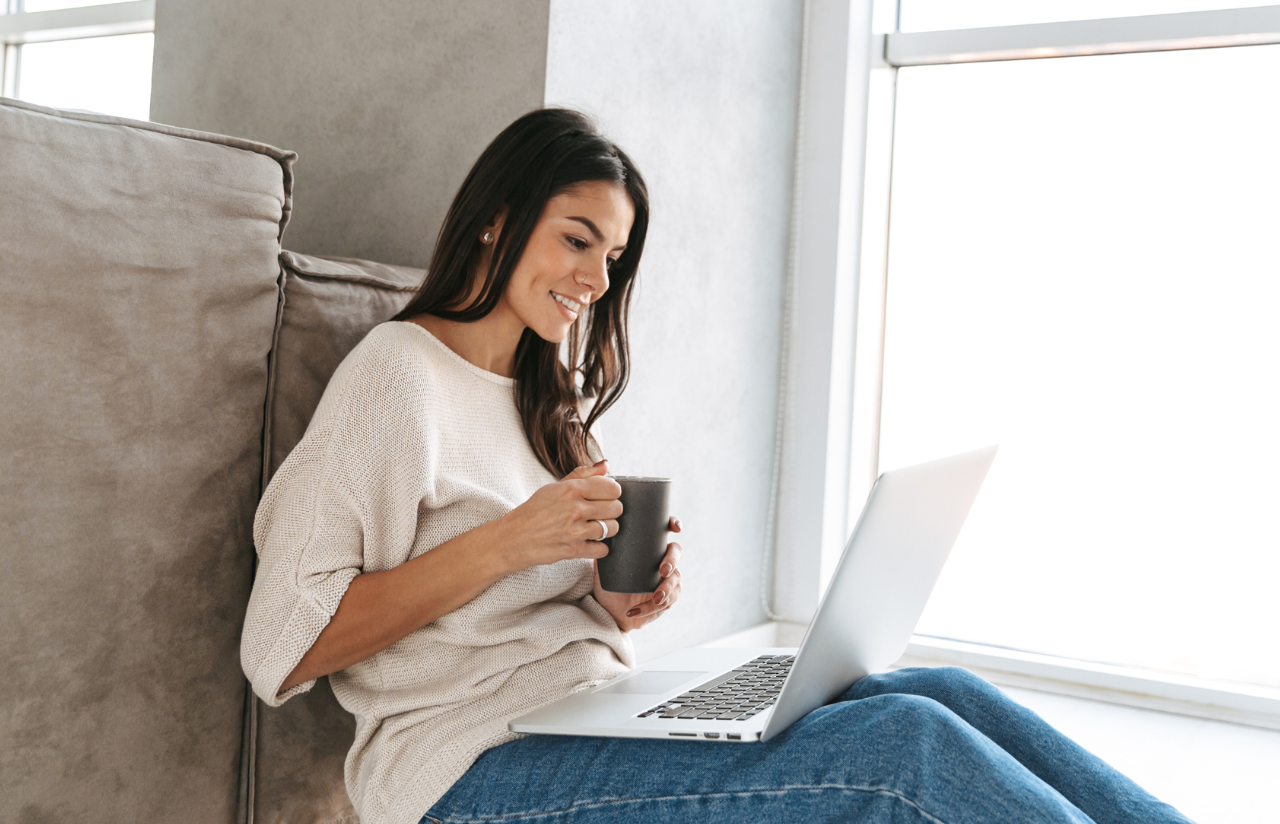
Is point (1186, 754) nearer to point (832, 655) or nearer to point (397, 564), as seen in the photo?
point (832, 655)

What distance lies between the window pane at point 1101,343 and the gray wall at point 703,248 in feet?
1.28

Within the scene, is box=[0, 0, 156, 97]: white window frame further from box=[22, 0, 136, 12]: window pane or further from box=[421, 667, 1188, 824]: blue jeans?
box=[421, 667, 1188, 824]: blue jeans

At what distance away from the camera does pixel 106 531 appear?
97 centimetres

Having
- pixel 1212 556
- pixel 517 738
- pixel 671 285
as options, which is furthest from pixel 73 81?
pixel 1212 556

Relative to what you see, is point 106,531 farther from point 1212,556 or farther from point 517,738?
point 1212,556

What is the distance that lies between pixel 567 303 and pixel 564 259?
0.06 meters

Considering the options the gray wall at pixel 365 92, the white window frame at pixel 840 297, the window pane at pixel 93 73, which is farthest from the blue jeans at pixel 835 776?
the window pane at pixel 93 73

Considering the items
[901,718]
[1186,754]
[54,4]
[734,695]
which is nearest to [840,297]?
[1186,754]

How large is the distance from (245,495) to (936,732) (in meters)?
0.77

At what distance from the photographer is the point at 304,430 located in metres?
1.19

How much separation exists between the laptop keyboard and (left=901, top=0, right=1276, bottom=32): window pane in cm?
167

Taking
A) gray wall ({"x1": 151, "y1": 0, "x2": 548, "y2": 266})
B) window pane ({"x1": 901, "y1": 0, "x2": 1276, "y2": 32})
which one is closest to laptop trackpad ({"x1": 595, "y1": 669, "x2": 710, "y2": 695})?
gray wall ({"x1": 151, "y1": 0, "x2": 548, "y2": 266})

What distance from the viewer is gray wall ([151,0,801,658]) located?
1.48m

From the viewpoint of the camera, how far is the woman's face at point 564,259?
1190 millimetres
